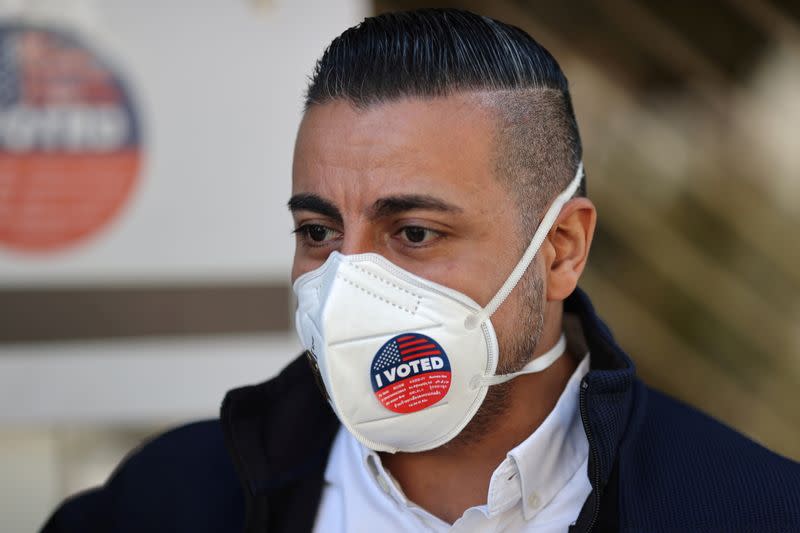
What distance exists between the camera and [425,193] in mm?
1530

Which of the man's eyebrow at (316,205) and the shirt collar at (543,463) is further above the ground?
the man's eyebrow at (316,205)

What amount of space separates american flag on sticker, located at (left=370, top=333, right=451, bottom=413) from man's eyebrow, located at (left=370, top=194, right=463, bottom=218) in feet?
0.73

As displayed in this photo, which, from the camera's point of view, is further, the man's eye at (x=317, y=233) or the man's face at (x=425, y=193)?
the man's eye at (x=317, y=233)

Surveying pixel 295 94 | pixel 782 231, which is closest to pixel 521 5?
pixel 295 94

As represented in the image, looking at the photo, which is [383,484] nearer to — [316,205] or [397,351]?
[397,351]

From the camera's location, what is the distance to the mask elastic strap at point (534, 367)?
1.58 m

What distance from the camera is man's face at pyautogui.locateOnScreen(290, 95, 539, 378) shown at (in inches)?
60.6

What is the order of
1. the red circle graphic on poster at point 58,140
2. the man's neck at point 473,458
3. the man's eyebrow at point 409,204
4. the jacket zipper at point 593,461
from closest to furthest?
the jacket zipper at point 593,461, the man's eyebrow at point 409,204, the man's neck at point 473,458, the red circle graphic on poster at point 58,140

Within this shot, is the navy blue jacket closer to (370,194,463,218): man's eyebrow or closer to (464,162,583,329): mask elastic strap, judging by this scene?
(464,162,583,329): mask elastic strap

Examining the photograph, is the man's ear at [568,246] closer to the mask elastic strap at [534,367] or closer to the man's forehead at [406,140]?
the mask elastic strap at [534,367]

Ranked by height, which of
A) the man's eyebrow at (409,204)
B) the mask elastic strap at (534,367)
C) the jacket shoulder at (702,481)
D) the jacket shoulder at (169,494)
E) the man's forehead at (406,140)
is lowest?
the jacket shoulder at (169,494)

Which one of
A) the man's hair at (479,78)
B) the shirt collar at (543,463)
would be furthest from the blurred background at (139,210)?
the shirt collar at (543,463)

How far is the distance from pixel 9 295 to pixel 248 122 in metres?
0.96

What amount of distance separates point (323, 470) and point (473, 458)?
30cm
